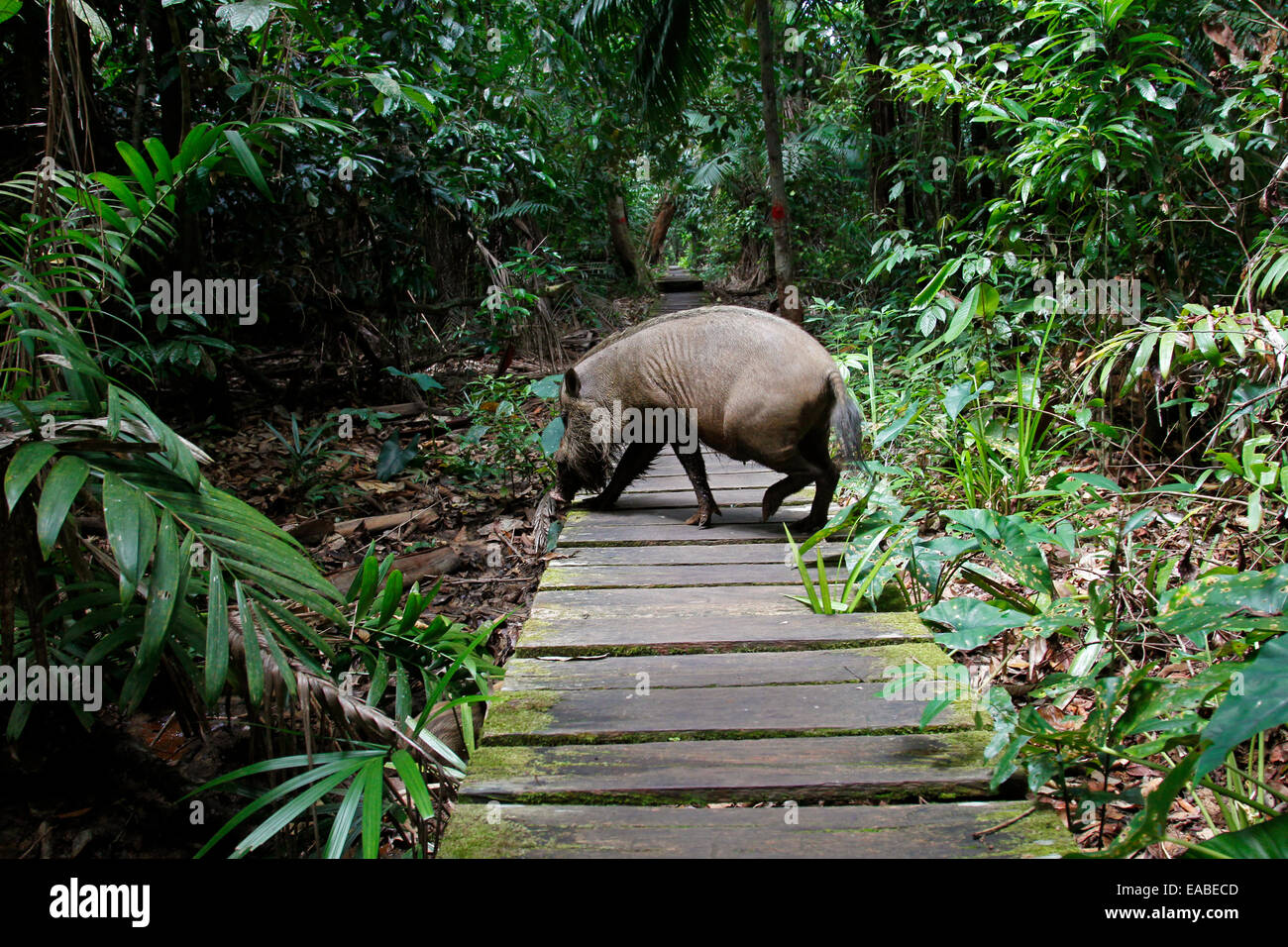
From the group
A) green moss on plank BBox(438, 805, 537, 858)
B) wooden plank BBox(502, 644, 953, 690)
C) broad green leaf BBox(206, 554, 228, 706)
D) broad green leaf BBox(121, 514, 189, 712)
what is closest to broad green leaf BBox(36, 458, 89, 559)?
broad green leaf BBox(121, 514, 189, 712)

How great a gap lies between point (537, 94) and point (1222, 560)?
8.80 metres

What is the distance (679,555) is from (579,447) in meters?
1.16

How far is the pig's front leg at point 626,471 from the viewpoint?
4914 mm

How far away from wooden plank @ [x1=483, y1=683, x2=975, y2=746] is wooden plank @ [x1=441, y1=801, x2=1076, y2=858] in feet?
1.06

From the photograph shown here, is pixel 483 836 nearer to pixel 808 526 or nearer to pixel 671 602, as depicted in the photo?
pixel 671 602

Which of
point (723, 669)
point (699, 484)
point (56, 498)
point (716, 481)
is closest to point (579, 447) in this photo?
point (699, 484)

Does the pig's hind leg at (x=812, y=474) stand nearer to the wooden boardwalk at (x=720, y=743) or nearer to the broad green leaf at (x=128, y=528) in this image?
the wooden boardwalk at (x=720, y=743)

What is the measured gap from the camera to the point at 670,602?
11.5ft

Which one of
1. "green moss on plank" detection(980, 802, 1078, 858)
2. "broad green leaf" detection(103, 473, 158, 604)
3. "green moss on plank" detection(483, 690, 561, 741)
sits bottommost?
"green moss on plank" detection(483, 690, 561, 741)

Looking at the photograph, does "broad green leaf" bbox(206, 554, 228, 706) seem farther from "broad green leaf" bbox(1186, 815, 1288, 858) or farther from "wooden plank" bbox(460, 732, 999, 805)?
"broad green leaf" bbox(1186, 815, 1288, 858)

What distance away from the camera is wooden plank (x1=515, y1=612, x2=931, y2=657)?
3.05 meters

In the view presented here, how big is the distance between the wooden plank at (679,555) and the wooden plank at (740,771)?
1532mm
